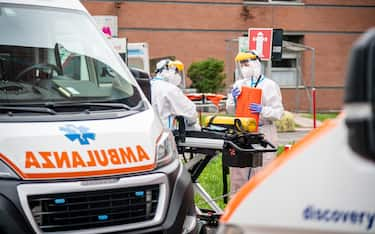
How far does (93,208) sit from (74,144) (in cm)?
46

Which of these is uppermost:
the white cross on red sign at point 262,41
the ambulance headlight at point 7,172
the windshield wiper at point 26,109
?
the white cross on red sign at point 262,41

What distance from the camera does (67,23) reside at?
5.52 m

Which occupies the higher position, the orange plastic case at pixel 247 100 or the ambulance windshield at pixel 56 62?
the ambulance windshield at pixel 56 62

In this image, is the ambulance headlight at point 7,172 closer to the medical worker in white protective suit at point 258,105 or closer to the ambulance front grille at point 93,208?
the ambulance front grille at point 93,208

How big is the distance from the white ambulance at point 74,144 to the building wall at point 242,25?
Result: 64.7ft

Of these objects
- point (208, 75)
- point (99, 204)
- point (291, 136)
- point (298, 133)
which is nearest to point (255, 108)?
point (99, 204)

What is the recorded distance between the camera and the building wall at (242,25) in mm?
25156

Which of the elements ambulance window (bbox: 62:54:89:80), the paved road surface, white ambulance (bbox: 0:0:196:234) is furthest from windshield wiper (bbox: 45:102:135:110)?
the paved road surface

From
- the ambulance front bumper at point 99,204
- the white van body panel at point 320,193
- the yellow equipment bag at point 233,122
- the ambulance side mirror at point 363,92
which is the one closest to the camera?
the ambulance side mirror at point 363,92

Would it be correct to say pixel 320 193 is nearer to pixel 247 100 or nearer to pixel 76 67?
pixel 76 67

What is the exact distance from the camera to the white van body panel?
6.80 feet

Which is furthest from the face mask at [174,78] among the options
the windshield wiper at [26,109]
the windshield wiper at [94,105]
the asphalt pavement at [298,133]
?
the asphalt pavement at [298,133]

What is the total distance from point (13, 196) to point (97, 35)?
6.75 feet

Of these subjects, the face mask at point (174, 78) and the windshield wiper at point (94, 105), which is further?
the face mask at point (174, 78)
